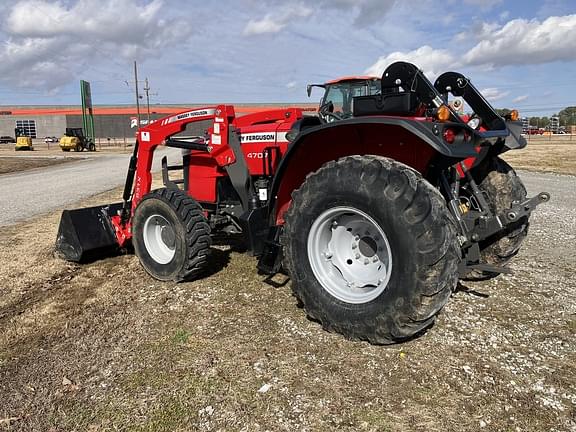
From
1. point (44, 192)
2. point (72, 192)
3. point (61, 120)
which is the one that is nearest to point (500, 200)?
point (72, 192)

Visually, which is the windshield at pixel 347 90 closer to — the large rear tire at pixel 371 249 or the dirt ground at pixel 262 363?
the dirt ground at pixel 262 363

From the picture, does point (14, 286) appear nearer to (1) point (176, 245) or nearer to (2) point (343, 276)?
(1) point (176, 245)

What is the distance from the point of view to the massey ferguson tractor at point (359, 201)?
113 inches

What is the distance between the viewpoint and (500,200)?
411cm

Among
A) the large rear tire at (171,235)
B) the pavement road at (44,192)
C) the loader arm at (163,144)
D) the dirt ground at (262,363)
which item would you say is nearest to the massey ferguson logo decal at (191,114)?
the loader arm at (163,144)

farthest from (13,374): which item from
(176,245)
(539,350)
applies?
(539,350)

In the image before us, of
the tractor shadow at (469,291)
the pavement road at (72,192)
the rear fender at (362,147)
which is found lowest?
the tractor shadow at (469,291)

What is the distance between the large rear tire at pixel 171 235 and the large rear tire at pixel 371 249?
121 centimetres

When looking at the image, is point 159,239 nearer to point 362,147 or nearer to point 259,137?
point 259,137

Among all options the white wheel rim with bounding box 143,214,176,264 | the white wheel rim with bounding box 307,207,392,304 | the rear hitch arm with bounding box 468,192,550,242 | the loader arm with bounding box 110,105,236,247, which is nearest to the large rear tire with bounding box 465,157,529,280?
the rear hitch arm with bounding box 468,192,550,242

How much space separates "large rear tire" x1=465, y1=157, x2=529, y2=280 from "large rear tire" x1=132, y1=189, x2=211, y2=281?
8.38ft

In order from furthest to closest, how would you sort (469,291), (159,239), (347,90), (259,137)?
(347,90), (159,239), (259,137), (469,291)

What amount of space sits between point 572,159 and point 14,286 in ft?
72.6

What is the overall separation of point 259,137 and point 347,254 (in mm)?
1696
